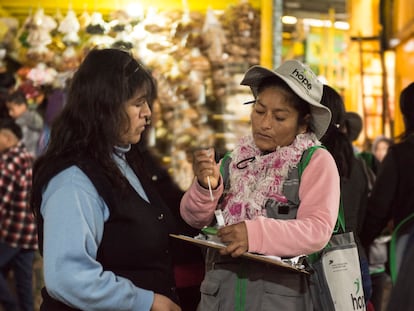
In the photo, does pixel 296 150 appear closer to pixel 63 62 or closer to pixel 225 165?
pixel 225 165

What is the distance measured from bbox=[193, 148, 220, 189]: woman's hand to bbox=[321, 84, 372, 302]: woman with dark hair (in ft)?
2.70

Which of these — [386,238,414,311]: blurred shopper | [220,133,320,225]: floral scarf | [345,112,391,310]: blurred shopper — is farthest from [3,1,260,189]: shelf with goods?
[386,238,414,311]: blurred shopper

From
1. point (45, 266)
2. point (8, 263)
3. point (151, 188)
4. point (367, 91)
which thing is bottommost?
point (8, 263)

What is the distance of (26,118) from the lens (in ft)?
25.2

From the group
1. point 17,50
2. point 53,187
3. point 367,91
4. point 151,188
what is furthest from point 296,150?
point 367,91

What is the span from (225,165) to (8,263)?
3635 millimetres

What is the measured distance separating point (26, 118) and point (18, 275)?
2.16 m

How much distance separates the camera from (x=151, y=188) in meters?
2.50

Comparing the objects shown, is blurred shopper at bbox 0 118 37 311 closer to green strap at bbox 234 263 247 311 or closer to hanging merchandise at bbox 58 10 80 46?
hanging merchandise at bbox 58 10 80 46

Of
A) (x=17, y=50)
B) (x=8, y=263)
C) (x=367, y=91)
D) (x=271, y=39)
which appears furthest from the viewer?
(x=367, y=91)

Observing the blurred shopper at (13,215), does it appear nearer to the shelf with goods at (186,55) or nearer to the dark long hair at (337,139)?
the shelf with goods at (186,55)

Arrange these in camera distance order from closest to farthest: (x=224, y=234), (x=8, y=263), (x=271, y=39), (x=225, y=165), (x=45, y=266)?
(x=45, y=266) → (x=224, y=234) → (x=225, y=165) → (x=8, y=263) → (x=271, y=39)

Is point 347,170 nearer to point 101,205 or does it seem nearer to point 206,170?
point 206,170

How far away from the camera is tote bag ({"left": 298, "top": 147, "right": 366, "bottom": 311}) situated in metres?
2.49
